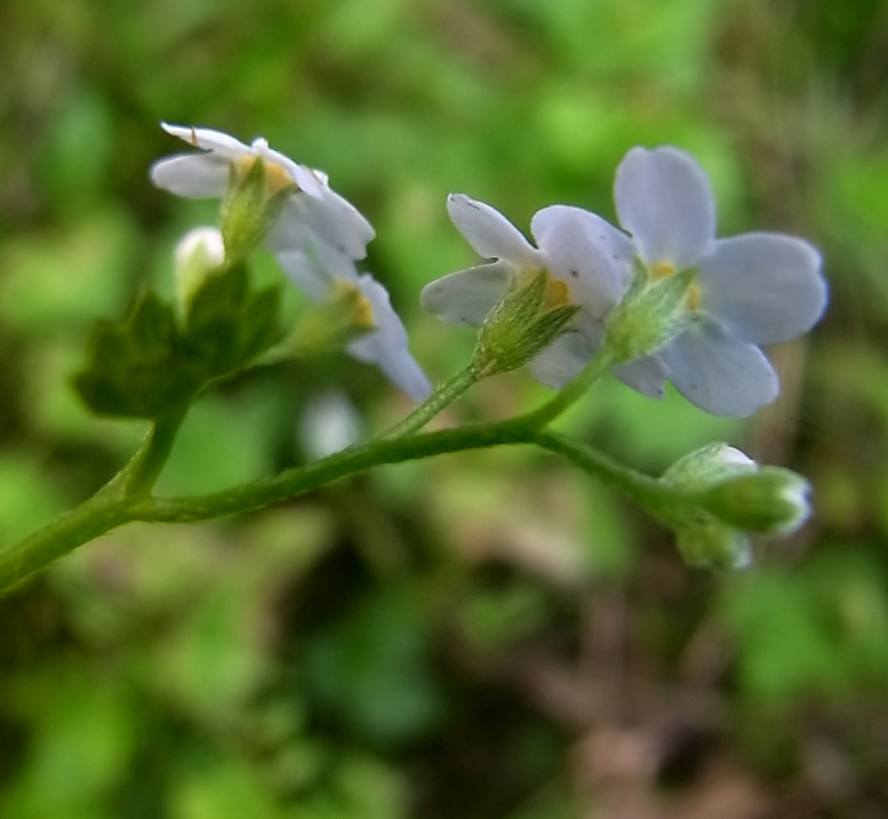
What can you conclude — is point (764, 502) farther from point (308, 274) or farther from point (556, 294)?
point (308, 274)

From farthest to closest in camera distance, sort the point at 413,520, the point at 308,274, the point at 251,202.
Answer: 1. the point at 413,520
2. the point at 308,274
3. the point at 251,202

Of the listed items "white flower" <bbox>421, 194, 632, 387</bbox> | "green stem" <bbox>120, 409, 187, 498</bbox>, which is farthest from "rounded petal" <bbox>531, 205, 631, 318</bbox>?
"green stem" <bbox>120, 409, 187, 498</bbox>

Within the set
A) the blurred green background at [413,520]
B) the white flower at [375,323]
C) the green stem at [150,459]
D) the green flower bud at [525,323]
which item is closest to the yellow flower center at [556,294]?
the green flower bud at [525,323]

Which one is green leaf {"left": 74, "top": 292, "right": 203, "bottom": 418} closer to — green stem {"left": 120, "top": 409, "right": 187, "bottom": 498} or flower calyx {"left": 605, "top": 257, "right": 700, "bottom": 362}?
green stem {"left": 120, "top": 409, "right": 187, "bottom": 498}

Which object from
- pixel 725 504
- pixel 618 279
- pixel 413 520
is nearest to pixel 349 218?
pixel 618 279

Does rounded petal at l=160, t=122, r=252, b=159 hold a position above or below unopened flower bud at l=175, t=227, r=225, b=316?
above

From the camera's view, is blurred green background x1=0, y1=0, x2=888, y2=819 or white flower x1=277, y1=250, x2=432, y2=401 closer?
white flower x1=277, y1=250, x2=432, y2=401

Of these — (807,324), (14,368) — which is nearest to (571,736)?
(14,368)
